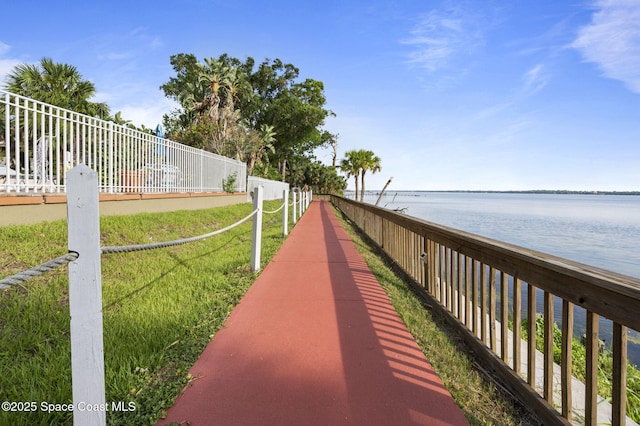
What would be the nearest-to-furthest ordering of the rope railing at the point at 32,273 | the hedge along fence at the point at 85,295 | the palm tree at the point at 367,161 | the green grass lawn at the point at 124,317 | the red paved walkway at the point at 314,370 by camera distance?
the rope railing at the point at 32,273 → the hedge along fence at the point at 85,295 → the red paved walkway at the point at 314,370 → the green grass lawn at the point at 124,317 → the palm tree at the point at 367,161

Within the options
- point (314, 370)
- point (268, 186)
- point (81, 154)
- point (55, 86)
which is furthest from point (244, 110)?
point (314, 370)

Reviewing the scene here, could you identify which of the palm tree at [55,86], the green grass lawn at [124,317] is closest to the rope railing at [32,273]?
the green grass lawn at [124,317]

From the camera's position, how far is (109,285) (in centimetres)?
411

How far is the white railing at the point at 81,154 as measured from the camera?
16.1ft

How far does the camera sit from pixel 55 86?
18.2 meters

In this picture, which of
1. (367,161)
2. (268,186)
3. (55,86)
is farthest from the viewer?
(367,161)

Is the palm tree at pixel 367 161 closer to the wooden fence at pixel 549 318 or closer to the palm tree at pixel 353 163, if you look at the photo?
the palm tree at pixel 353 163

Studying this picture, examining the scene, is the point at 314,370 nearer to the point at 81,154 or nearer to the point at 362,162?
the point at 81,154

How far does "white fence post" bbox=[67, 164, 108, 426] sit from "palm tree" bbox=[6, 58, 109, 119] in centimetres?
1853

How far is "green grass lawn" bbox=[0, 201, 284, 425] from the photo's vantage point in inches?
84.2

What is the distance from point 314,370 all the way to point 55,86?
22696 mm

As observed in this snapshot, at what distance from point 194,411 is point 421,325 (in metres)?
2.31

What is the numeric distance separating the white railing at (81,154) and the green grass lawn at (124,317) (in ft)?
3.30

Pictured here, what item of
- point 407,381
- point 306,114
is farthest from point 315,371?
point 306,114
